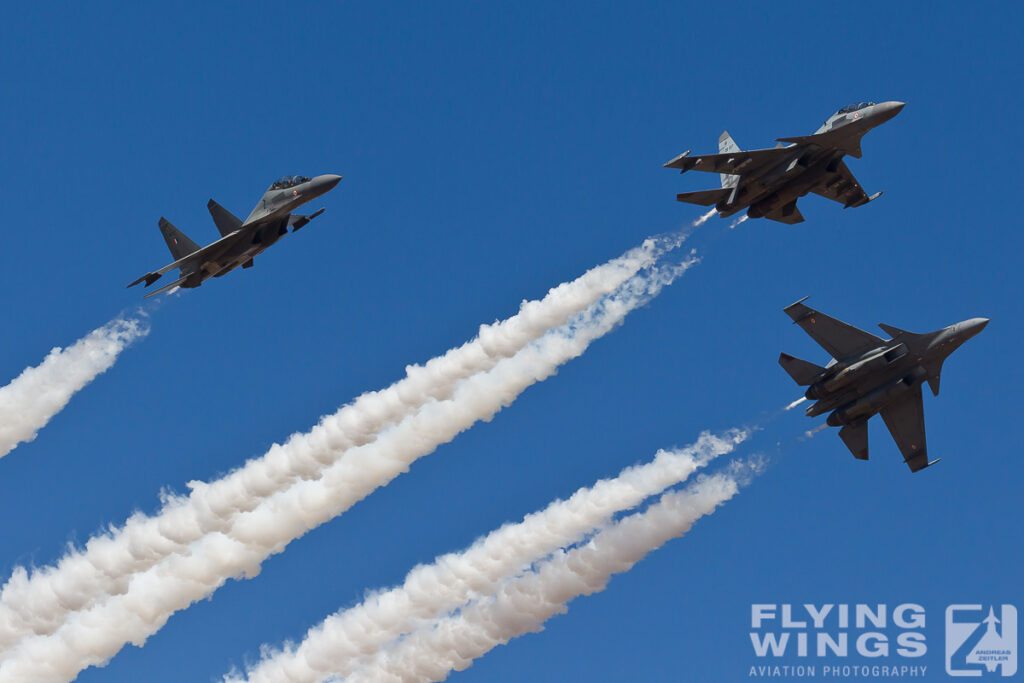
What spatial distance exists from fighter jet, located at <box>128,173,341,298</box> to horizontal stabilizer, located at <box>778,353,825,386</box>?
20697 millimetres

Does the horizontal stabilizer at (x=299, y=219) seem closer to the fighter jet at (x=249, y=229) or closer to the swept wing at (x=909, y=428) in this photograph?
the fighter jet at (x=249, y=229)

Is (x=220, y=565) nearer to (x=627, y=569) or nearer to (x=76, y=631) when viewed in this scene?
(x=76, y=631)

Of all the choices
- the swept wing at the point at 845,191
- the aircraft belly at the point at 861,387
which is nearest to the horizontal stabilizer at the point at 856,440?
the aircraft belly at the point at 861,387

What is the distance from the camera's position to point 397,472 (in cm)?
8325

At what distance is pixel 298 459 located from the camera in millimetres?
83812

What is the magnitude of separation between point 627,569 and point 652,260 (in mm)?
13681

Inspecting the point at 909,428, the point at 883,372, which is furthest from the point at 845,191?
the point at 909,428

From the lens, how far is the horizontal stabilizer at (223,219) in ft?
270

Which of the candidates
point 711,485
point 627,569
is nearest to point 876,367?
point 711,485

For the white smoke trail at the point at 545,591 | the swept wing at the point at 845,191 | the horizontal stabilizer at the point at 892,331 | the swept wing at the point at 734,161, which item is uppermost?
the swept wing at the point at 734,161

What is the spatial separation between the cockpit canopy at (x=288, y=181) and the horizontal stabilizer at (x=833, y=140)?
68.6ft

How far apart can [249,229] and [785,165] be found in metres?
23.2

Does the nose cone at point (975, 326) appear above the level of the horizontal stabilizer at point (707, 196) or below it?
below

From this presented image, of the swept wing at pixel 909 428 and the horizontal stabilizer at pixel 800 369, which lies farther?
the swept wing at pixel 909 428
